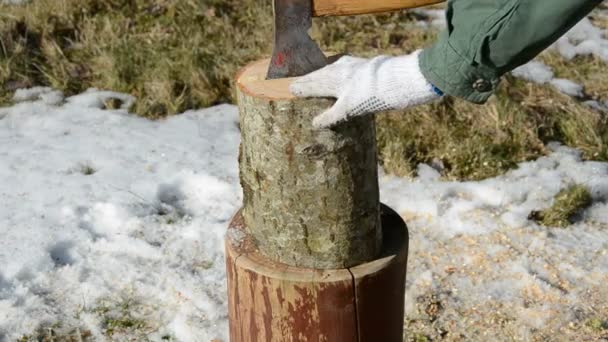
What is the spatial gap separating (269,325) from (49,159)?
2063mm

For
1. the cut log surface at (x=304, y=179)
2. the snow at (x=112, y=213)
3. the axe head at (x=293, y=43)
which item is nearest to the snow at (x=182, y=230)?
the snow at (x=112, y=213)

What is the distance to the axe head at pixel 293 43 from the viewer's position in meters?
Result: 1.92

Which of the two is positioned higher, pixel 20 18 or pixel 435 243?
pixel 20 18

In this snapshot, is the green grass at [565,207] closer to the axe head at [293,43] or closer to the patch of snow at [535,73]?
the patch of snow at [535,73]

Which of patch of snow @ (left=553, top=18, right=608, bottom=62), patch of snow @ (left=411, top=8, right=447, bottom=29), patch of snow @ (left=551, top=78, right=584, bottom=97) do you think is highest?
patch of snow @ (left=411, top=8, right=447, bottom=29)

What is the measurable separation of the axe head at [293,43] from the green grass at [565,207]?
5.64ft

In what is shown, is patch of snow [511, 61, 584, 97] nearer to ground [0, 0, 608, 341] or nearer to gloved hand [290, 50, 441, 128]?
ground [0, 0, 608, 341]

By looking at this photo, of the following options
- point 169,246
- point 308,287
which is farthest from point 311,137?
point 169,246

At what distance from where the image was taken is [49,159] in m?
3.82

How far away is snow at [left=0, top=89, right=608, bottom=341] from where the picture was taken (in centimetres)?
301

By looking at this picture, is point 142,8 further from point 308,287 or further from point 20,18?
point 308,287

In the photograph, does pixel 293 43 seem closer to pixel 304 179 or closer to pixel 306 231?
pixel 304 179

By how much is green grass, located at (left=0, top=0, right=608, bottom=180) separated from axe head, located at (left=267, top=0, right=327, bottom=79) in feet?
5.66

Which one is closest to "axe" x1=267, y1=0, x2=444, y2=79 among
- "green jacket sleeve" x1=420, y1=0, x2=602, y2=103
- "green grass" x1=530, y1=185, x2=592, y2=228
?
"green jacket sleeve" x1=420, y1=0, x2=602, y2=103
